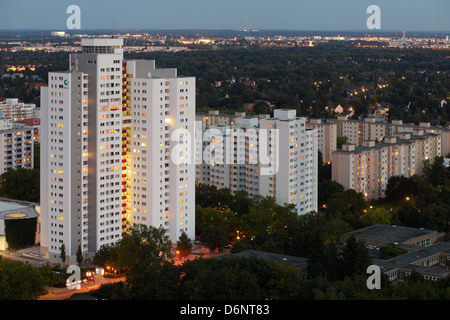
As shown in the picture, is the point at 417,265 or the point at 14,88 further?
the point at 14,88

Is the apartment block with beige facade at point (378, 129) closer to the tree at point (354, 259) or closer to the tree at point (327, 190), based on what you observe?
the tree at point (327, 190)

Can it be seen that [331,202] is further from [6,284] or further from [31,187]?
[6,284]

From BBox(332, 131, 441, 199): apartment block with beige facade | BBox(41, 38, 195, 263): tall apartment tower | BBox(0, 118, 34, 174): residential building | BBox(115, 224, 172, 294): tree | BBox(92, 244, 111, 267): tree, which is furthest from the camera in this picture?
BBox(0, 118, 34, 174): residential building

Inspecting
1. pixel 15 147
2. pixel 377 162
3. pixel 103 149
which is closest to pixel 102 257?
pixel 103 149

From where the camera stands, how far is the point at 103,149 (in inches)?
955

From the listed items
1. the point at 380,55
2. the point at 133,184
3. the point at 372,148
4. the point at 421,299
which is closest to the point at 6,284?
the point at 133,184

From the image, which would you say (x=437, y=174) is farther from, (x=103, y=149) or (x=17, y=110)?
(x=17, y=110)

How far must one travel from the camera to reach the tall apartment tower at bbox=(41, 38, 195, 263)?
24.0 metres

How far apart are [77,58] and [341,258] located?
8912 millimetres

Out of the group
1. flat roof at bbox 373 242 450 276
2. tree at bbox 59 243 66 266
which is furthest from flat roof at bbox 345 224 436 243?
tree at bbox 59 243 66 266

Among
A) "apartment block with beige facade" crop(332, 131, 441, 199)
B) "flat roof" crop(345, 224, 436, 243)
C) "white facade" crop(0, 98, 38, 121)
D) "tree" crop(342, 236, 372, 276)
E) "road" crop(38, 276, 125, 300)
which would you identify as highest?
"white facade" crop(0, 98, 38, 121)

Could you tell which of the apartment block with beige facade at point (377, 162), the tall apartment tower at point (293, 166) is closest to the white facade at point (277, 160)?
the tall apartment tower at point (293, 166)

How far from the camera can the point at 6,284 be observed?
19.8 m

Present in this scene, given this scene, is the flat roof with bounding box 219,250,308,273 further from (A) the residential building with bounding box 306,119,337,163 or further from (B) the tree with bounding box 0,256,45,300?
(A) the residential building with bounding box 306,119,337,163
